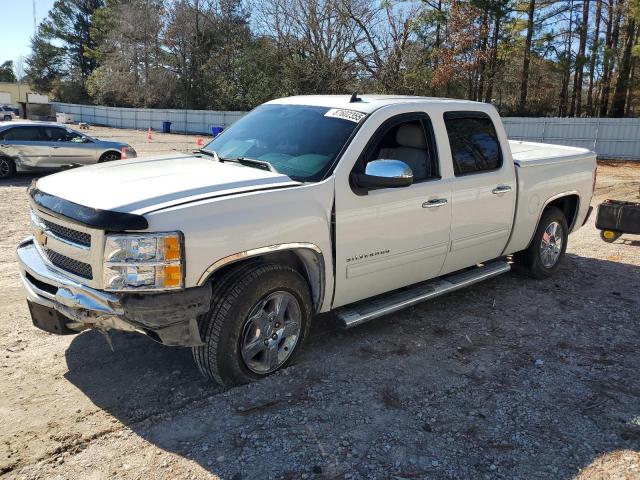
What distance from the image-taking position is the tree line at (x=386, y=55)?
30703mm

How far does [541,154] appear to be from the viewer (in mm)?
6465

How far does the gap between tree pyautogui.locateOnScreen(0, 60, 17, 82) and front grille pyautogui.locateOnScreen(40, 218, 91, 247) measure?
9999cm

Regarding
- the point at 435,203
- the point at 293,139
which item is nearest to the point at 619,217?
the point at 435,203

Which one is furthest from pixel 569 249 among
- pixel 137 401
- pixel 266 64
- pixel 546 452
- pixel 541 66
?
pixel 266 64

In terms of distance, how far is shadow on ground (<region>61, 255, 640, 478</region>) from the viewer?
126 inches

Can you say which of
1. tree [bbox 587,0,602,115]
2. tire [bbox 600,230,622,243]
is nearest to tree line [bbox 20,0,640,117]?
tree [bbox 587,0,602,115]

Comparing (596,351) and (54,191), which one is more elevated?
(54,191)

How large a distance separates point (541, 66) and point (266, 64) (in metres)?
19.6

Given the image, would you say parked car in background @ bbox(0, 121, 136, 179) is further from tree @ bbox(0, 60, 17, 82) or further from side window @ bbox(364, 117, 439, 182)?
tree @ bbox(0, 60, 17, 82)

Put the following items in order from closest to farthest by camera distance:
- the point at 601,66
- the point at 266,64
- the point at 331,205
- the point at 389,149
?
the point at 331,205 → the point at 389,149 → the point at 601,66 → the point at 266,64

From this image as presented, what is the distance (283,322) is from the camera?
3975mm

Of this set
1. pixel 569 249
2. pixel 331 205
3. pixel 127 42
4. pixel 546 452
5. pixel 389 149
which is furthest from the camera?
pixel 127 42

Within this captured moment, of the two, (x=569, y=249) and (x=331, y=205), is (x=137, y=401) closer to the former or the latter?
(x=331, y=205)

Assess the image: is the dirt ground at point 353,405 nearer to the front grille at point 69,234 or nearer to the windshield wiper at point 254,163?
the front grille at point 69,234
